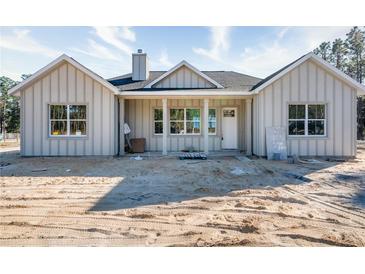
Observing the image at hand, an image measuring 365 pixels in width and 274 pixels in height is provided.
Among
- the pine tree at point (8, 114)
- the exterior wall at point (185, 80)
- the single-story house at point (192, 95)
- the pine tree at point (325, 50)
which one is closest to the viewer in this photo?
the single-story house at point (192, 95)

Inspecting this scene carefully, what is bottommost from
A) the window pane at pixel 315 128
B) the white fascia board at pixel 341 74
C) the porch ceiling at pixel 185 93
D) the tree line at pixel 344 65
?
the window pane at pixel 315 128

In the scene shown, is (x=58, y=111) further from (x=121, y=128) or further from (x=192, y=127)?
(x=192, y=127)

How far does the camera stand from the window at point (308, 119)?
34.4 feet

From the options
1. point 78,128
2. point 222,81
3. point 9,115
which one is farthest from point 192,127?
point 9,115

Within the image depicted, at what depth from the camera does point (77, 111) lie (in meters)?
10.7

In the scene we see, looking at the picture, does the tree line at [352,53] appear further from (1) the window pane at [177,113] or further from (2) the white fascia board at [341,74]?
(1) the window pane at [177,113]

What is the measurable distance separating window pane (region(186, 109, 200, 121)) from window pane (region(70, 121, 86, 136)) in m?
5.40

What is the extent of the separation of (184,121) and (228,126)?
2.50 m

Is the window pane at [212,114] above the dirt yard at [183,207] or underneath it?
above

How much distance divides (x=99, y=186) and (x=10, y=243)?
2859mm

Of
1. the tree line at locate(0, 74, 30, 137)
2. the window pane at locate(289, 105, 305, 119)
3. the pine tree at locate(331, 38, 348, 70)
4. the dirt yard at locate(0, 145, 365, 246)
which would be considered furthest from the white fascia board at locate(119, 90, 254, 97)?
the pine tree at locate(331, 38, 348, 70)

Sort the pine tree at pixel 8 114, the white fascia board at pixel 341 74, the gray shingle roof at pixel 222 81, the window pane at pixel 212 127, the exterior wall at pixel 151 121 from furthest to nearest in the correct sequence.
Answer: 1. the pine tree at pixel 8 114
2. the window pane at pixel 212 127
3. the exterior wall at pixel 151 121
4. the gray shingle roof at pixel 222 81
5. the white fascia board at pixel 341 74

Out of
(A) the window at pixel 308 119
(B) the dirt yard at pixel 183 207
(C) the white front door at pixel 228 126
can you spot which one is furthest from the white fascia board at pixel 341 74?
(C) the white front door at pixel 228 126

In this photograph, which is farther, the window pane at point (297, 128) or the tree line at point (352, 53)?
the tree line at point (352, 53)
